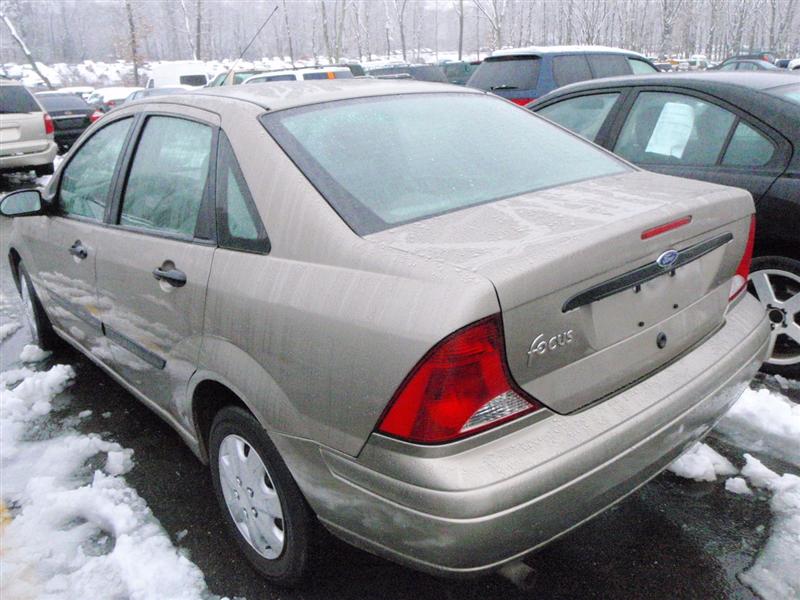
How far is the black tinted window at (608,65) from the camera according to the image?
10.2 metres

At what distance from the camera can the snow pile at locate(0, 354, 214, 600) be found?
2.47 m

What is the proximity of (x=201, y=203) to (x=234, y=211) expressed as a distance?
24 centimetres

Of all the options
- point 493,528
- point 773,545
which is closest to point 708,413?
point 773,545

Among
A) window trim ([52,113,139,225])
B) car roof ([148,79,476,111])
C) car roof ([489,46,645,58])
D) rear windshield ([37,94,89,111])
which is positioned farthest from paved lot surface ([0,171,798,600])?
rear windshield ([37,94,89,111])

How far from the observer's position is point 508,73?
33.1 feet

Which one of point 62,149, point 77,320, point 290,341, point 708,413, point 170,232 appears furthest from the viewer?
point 62,149

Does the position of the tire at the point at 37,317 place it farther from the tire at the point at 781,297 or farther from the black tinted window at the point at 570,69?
the black tinted window at the point at 570,69

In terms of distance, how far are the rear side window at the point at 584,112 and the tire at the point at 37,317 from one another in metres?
3.62

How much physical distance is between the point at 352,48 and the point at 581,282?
85.0 meters

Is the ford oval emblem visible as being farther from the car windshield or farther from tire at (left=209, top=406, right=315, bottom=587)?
the car windshield

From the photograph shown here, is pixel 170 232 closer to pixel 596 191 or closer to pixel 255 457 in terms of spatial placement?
pixel 255 457

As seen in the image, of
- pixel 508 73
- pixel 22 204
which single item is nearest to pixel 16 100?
pixel 508 73

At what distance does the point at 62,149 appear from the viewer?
16609mm

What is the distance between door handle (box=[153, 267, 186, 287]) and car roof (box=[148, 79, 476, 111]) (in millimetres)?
651
